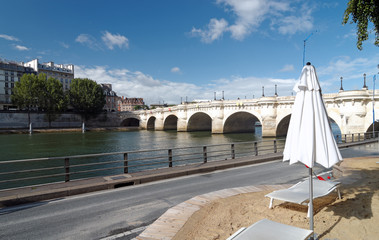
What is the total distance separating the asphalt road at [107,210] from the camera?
464 cm

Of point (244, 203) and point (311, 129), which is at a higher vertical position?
point (311, 129)

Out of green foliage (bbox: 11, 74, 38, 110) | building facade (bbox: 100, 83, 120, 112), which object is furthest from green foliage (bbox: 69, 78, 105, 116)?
building facade (bbox: 100, 83, 120, 112)

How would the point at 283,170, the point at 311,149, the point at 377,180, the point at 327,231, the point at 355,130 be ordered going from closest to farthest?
the point at 311,149 < the point at 327,231 < the point at 377,180 < the point at 283,170 < the point at 355,130

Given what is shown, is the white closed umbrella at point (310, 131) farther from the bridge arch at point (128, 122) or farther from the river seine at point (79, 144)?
the bridge arch at point (128, 122)

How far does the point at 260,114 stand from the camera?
4450 cm

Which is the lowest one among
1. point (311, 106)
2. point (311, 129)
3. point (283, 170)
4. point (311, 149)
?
point (283, 170)

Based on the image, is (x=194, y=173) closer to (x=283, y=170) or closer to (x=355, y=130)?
(x=283, y=170)

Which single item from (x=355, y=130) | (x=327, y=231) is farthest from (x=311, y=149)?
(x=355, y=130)

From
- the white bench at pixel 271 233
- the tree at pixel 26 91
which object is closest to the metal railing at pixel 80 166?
the white bench at pixel 271 233

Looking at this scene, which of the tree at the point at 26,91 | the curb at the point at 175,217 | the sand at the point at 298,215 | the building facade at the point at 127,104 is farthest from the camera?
the building facade at the point at 127,104

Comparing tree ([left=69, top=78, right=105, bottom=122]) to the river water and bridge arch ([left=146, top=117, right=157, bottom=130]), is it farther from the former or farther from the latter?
the river water

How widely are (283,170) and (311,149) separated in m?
7.37

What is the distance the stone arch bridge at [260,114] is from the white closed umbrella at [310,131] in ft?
107

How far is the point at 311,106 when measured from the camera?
13.1ft
